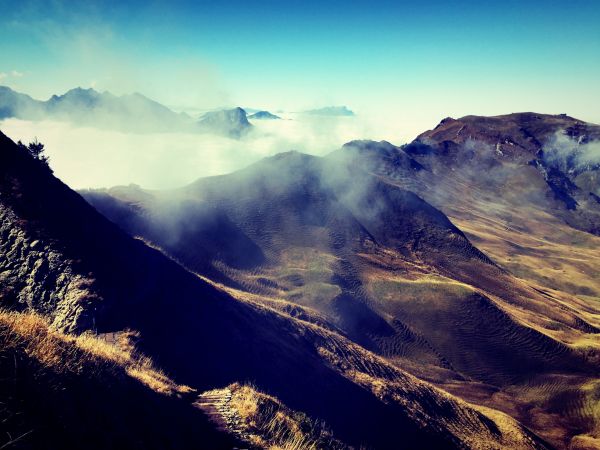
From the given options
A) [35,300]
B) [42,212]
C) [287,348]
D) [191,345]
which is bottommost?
[287,348]

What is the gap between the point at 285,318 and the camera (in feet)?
110

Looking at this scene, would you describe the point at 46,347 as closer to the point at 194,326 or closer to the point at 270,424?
the point at 270,424

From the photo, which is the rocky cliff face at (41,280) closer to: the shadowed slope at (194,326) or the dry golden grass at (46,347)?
the shadowed slope at (194,326)

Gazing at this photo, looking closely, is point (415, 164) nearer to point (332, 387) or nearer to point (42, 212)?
point (332, 387)

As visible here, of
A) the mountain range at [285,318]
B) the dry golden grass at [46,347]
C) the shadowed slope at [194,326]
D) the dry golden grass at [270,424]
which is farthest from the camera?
the shadowed slope at [194,326]

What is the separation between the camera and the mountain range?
9937 mm

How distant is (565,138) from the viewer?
17925cm

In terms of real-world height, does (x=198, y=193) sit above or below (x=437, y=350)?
above

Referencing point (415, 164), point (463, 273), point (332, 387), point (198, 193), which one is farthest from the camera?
point (415, 164)

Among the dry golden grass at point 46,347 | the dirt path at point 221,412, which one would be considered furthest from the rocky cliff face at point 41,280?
the dry golden grass at point 46,347

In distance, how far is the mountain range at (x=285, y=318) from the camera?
9.94 meters

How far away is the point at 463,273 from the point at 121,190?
59065 mm

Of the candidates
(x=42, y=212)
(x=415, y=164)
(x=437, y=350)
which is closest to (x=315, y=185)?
(x=437, y=350)

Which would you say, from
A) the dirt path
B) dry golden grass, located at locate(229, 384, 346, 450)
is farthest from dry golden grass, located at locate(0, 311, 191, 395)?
dry golden grass, located at locate(229, 384, 346, 450)
